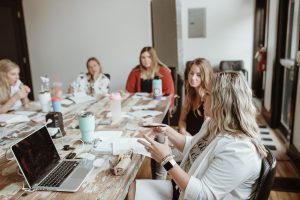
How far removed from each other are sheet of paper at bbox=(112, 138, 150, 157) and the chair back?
0.59 metres

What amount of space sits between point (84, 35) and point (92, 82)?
1347 mm

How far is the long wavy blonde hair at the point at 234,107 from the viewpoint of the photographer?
1122mm

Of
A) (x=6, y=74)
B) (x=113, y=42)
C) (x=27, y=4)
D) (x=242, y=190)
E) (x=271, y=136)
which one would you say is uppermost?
(x=27, y=4)

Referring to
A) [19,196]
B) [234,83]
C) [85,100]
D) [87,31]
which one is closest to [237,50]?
[87,31]

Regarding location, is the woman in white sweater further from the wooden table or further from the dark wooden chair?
the dark wooden chair

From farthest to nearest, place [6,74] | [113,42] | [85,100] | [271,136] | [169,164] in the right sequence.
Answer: [113,42], [271,136], [85,100], [6,74], [169,164]

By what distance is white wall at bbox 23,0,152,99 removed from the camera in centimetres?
425

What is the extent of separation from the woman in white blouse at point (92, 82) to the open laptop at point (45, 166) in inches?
80.7

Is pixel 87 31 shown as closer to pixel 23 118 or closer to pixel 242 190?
pixel 23 118

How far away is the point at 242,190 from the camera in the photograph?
1.12 m

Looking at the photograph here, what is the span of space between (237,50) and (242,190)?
16.1 ft

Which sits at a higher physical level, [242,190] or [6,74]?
[6,74]

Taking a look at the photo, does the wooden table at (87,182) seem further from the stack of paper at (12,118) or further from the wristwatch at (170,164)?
the stack of paper at (12,118)

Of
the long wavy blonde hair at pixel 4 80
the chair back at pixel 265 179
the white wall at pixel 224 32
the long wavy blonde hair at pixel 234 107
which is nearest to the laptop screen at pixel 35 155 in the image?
the long wavy blonde hair at pixel 234 107
